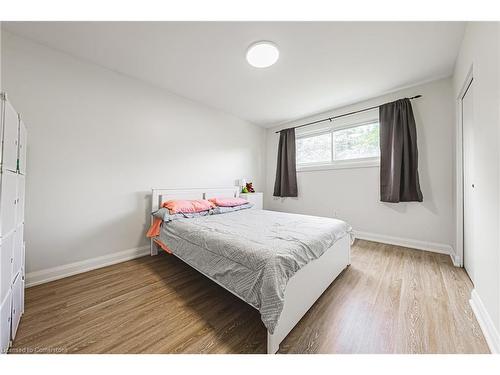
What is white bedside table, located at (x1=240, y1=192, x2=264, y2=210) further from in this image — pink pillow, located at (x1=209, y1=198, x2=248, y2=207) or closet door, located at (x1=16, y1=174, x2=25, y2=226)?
closet door, located at (x1=16, y1=174, x2=25, y2=226)

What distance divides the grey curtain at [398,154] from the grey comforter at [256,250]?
1.36 m

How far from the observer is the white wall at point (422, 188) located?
2.47 metres

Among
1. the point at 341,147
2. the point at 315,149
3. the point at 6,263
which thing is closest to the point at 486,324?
the point at 341,147

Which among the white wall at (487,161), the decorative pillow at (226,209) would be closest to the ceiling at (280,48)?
the white wall at (487,161)

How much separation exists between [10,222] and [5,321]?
529 millimetres

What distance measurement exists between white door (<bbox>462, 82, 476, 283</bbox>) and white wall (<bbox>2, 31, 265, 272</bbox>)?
3403 millimetres

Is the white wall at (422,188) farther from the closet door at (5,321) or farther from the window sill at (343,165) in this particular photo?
the closet door at (5,321)

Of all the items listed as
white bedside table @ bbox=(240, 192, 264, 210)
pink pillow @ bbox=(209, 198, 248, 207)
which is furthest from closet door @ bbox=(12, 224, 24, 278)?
white bedside table @ bbox=(240, 192, 264, 210)

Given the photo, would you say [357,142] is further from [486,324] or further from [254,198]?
[486,324]

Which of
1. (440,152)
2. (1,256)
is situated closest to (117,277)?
(1,256)

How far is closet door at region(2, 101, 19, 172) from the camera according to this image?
98cm

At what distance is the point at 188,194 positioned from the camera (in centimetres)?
290

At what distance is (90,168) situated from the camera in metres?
2.12
